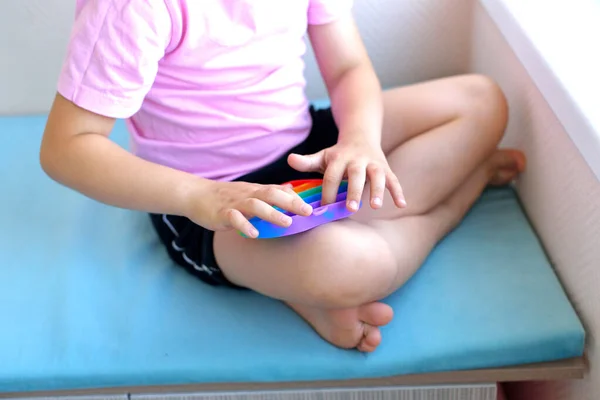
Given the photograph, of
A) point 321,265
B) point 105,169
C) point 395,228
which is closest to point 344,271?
point 321,265

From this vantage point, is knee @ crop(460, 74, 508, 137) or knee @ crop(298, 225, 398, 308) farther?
knee @ crop(460, 74, 508, 137)

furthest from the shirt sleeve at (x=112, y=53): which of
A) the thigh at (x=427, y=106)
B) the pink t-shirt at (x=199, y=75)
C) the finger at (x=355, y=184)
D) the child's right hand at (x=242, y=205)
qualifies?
the thigh at (x=427, y=106)

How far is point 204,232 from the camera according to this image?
0.78 meters

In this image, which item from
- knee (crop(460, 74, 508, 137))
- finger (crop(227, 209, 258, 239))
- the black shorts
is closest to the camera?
finger (crop(227, 209, 258, 239))

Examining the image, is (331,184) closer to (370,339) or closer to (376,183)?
(376,183)

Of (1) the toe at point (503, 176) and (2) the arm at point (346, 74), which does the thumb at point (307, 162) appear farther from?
(1) the toe at point (503, 176)

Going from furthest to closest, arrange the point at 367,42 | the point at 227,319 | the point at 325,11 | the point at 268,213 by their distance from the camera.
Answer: the point at 367,42 < the point at 325,11 < the point at 227,319 < the point at 268,213

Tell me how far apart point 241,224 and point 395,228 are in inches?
8.6

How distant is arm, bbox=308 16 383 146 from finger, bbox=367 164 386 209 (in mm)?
120

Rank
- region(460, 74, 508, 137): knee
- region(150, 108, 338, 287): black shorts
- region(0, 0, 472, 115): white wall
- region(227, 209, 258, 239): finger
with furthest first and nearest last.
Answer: region(0, 0, 472, 115): white wall → region(460, 74, 508, 137): knee → region(150, 108, 338, 287): black shorts → region(227, 209, 258, 239): finger

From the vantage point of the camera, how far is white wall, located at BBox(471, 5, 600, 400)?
707 millimetres

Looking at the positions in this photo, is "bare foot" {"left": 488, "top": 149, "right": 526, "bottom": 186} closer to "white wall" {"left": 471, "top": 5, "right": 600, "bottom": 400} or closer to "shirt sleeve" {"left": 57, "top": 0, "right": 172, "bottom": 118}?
"white wall" {"left": 471, "top": 5, "right": 600, "bottom": 400}

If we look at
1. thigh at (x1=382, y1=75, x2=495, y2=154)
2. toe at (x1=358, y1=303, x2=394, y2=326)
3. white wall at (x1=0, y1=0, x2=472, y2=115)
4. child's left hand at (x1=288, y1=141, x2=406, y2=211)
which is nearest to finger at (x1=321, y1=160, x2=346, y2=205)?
child's left hand at (x1=288, y1=141, x2=406, y2=211)

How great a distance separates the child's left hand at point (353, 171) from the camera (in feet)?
2.18
